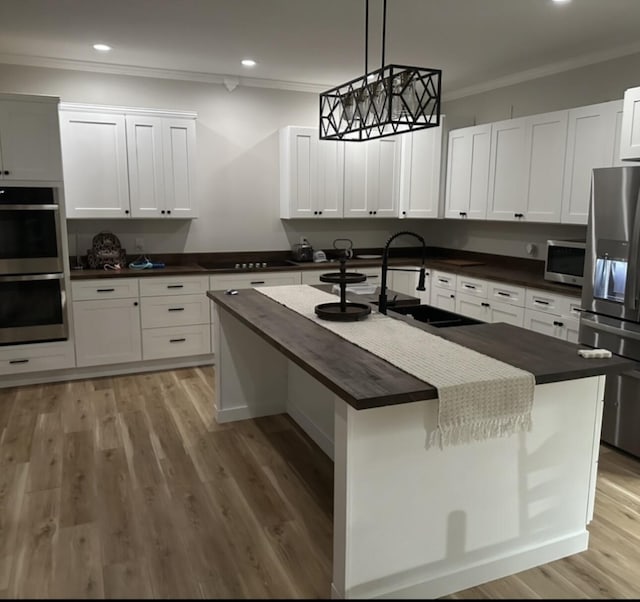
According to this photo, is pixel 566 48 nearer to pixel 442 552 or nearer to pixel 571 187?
pixel 571 187

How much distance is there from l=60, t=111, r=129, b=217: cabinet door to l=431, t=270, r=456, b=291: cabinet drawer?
2896mm

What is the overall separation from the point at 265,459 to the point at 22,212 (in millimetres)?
2626

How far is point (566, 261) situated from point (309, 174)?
8.05 feet

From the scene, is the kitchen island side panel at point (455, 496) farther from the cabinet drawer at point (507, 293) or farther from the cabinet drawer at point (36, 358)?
the cabinet drawer at point (36, 358)

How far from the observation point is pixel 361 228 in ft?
19.8

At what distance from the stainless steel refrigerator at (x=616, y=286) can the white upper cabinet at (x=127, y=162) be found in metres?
3.23

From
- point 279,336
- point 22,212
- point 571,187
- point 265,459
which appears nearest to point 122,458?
point 265,459

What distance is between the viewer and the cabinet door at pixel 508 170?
4590mm

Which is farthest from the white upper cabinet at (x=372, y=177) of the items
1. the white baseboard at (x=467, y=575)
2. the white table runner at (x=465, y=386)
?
the white baseboard at (x=467, y=575)

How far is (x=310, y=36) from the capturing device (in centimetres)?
386

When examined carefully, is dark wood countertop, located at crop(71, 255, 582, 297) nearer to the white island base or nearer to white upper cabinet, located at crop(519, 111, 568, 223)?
white upper cabinet, located at crop(519, 111, 568, 223)

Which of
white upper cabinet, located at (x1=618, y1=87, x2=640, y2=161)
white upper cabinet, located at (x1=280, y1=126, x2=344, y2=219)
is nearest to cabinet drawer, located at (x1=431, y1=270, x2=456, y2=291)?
white upper cabinet, located at (x1=280, y1=126, x2=344, y2=219)

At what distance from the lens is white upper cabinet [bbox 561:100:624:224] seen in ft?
12.6

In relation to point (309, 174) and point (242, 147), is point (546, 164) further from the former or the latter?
point (242, 147)
